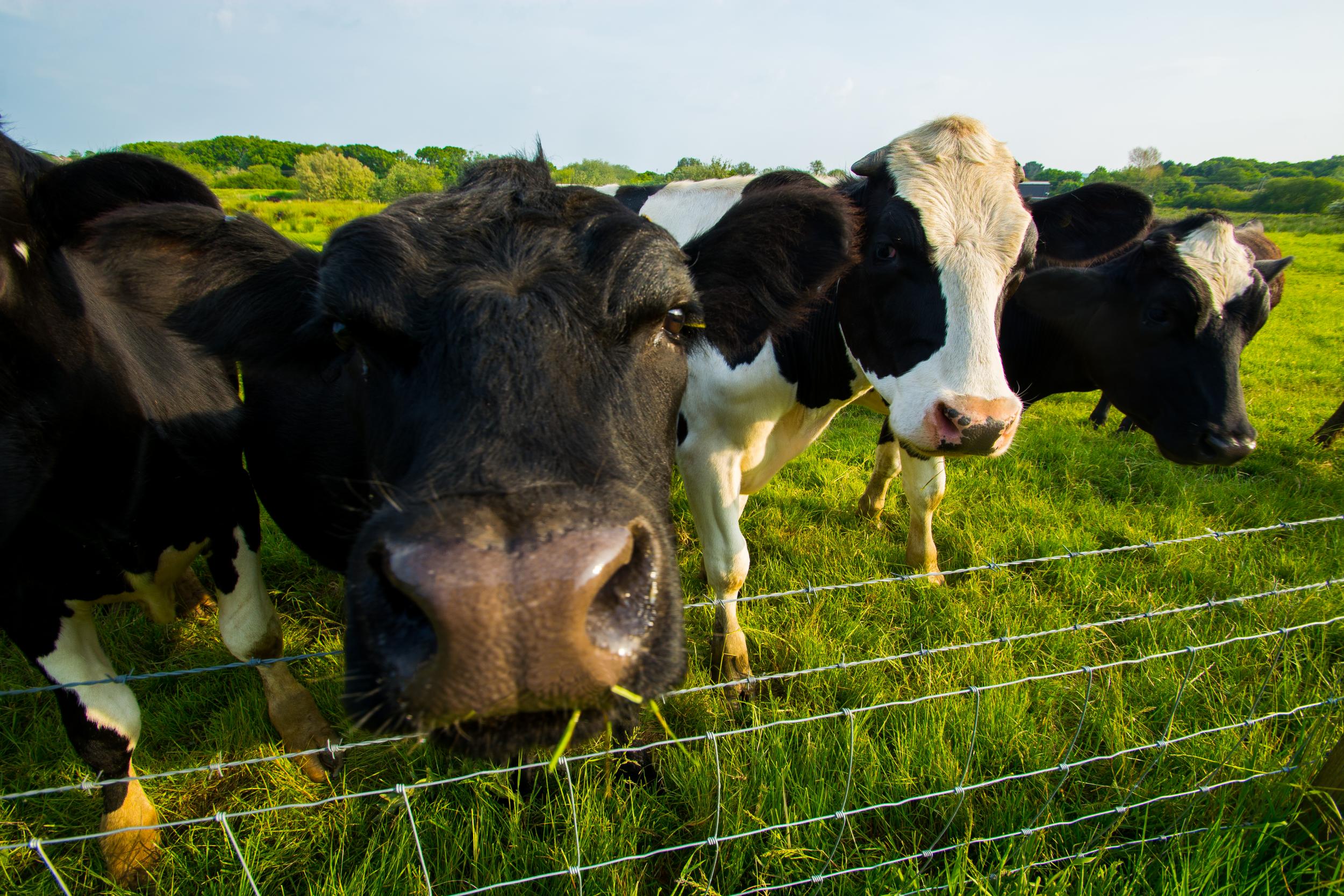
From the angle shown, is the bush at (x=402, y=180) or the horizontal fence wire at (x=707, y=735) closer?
the horizontal fence wire at (x=707, y=735)

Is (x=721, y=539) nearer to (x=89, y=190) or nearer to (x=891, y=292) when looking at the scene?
(x=891, y=292)

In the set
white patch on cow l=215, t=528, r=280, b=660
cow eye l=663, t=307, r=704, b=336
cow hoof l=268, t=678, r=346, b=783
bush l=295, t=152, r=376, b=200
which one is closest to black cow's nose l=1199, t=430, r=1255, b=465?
cow eye l=663, t=307, r=704, b=336

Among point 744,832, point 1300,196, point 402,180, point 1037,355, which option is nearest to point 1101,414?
point 1037,355

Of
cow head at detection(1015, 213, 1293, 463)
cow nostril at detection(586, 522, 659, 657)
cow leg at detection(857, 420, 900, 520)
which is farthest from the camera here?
cow leg at detection(857, 420, 900, 520)

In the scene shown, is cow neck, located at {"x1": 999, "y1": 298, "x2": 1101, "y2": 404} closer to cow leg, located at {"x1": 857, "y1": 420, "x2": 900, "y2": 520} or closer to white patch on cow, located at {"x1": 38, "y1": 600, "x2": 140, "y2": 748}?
cow leg, located at {"x1": 857, "y1": 420, "x2": 900, "y2": 520}

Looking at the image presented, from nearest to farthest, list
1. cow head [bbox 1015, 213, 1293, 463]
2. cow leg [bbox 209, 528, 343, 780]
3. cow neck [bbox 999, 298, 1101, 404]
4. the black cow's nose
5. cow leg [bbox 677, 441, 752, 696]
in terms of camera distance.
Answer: cow leg [bbox 209, 528, 343, 780], cow leg [bbox 677, 441, 752, 696], the black cow's nose, cow head [bbox 1015, 213, 1293, 463], cow neck [bbox 999, 298, 1101, 404]

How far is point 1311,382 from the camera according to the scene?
8.73 metres

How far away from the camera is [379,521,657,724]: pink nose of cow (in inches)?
39.8

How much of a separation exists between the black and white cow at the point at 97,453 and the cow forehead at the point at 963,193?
270cm

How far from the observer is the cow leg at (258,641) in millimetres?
2781

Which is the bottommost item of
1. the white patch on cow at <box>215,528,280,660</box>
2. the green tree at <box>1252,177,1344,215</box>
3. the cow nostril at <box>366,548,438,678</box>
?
the white patch on cow at <box>215,528,280,660</box>

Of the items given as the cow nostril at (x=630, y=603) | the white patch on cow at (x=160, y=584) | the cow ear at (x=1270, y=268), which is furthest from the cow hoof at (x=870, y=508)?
the white patch on cow at (x=160, y=584)

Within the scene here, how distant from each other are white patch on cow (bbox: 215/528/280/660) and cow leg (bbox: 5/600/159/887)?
1.37 ft

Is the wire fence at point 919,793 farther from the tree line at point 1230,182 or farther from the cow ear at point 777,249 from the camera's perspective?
the tree line at point 1230,182
